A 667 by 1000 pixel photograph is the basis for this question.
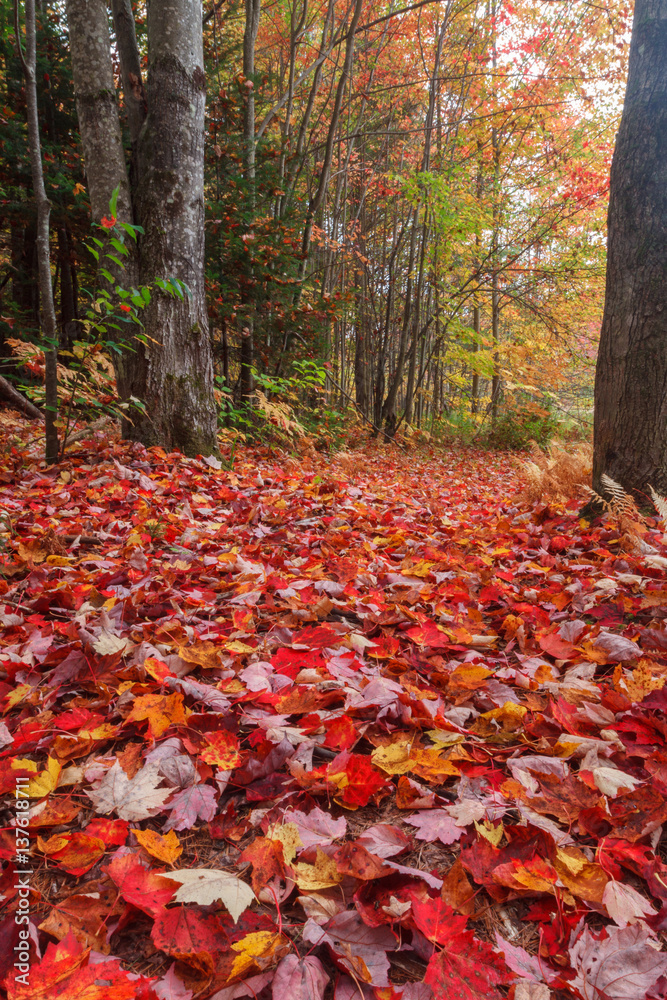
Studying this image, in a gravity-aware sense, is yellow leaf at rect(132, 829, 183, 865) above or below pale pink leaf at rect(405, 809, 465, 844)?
above

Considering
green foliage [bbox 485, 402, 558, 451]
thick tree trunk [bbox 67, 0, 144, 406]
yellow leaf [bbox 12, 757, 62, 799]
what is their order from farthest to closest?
green foliage [bbox 485, 402, 558, 451]
thick tree trunk [bbox 67, 0, 144, 406]
yellow leaf [bbox 12, 757, 62, 799]

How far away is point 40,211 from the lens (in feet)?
9.68

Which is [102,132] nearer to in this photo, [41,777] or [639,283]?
[639,283]

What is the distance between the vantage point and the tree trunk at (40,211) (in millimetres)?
2889

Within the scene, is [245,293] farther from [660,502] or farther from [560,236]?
[560,236]

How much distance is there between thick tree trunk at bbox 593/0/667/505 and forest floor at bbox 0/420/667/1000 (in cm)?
97

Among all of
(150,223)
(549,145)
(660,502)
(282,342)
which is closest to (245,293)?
(282,342)

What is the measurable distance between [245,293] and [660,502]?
5908 millimetres

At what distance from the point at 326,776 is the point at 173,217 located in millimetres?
4501

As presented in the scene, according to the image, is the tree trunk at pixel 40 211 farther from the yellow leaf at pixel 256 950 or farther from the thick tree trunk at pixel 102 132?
the yellow leaf at pixel 256 950

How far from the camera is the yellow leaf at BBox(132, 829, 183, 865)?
98 centimetres

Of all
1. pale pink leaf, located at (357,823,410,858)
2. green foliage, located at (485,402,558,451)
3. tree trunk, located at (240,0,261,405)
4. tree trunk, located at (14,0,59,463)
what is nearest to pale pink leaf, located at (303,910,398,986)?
pale pink leaf, located at (357,823,410,858)

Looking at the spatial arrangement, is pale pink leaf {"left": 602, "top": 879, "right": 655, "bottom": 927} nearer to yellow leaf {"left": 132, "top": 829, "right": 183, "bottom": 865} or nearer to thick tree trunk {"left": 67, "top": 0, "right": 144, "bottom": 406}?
yellow leaf {"left": 132, "top": 829, "right": 183, "bottom": 865}

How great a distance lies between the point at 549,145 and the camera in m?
10.4
